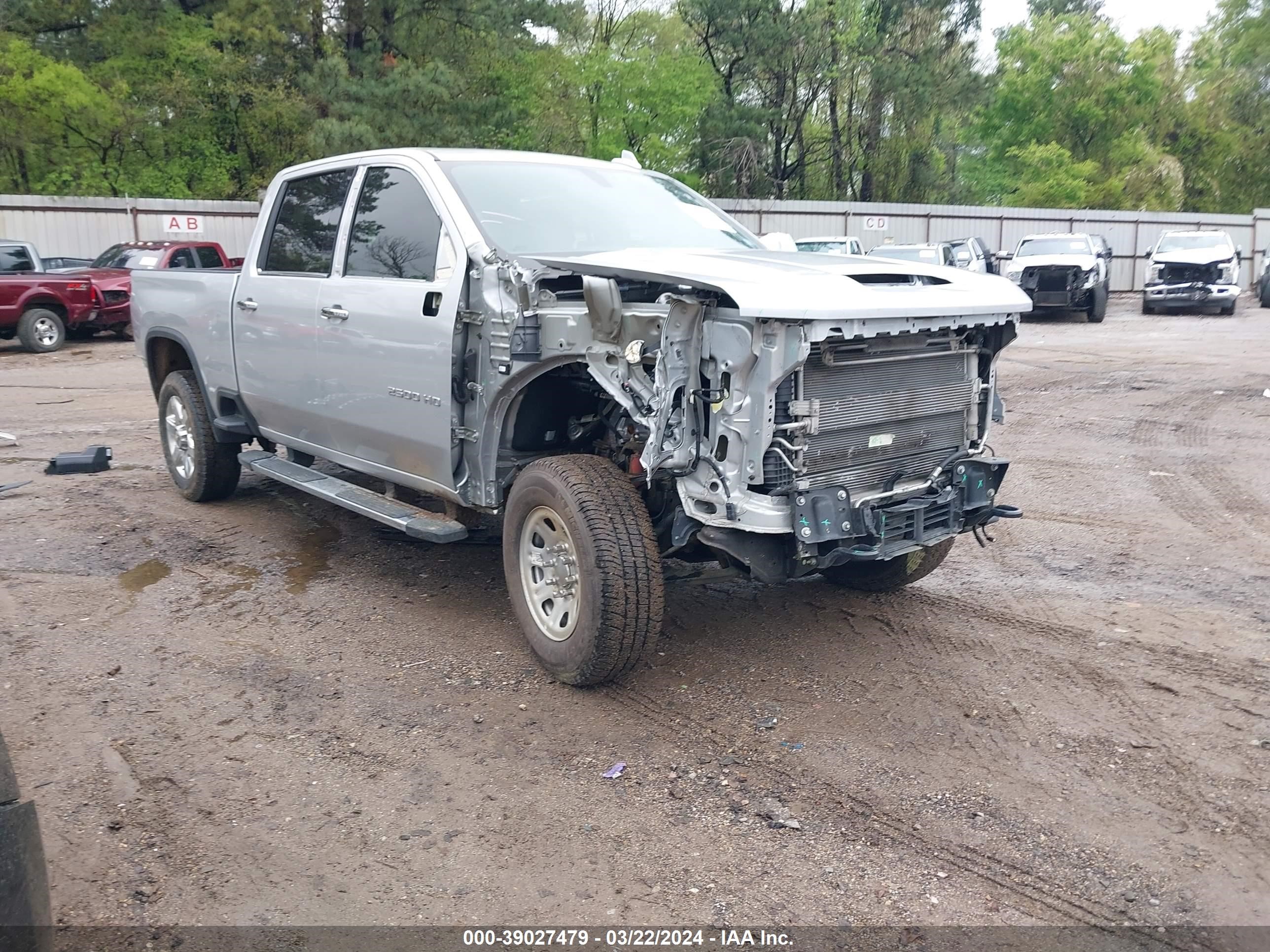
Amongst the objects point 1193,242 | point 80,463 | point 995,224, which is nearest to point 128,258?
point 80,463

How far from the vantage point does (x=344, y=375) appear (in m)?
5.71

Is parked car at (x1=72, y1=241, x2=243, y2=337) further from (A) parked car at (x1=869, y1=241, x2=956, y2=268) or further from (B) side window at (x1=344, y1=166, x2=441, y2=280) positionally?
(B) side window at (x1=344, y1=166, x2=441, y2=280)

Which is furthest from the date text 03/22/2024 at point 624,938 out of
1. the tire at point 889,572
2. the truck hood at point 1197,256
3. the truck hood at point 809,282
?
the truck hood at point 1197,256

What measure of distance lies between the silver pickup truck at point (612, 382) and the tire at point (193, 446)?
1287mm

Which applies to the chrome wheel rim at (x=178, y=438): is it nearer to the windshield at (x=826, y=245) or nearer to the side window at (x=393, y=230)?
the side window at (x=393, y=230)

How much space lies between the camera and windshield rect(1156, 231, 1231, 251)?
2533 cm

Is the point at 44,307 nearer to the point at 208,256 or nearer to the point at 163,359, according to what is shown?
the point at 208,256

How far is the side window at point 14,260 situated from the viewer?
1844cm

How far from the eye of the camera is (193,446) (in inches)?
301

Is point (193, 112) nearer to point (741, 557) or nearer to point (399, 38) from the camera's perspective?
point (399, 38)

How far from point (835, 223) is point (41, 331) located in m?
21.0

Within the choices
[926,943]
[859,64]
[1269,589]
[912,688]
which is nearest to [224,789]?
[926,943]

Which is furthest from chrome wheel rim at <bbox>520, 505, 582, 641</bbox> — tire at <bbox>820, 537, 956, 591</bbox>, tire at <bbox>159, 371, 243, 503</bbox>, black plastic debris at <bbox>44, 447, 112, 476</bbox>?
black plastic debris at <bbox>44, 447, 112, 476</bbox>

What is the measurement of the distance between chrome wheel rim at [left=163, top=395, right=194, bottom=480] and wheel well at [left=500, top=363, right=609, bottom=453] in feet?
11.6
